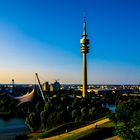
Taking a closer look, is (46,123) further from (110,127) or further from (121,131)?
(121,131)

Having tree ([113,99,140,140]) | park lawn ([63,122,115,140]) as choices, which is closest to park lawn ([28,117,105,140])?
park lawn ([63,122,115,140])

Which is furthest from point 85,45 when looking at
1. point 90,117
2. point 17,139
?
point 17,139

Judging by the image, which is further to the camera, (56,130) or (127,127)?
(56,130)

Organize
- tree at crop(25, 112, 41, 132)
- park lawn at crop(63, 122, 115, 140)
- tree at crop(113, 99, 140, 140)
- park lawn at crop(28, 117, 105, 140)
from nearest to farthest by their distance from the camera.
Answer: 1. tree at crop(113, 99, 140, 140)
2. park lawn at crop(63, 122, 115, 140)
3. park lawn at crop(28, 117, 105, 140)
4. tree at crop(25, 112, 41, 132)

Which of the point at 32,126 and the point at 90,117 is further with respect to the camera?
the point at 90,117

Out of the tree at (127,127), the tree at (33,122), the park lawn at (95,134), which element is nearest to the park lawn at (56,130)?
the park lawn at (95,134)

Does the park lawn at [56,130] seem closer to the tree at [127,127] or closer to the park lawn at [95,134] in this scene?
the park lawn at [95,134]

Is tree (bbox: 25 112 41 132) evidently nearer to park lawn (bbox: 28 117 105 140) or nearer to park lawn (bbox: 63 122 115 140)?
park lawn (bbox: 28 117 105 140)

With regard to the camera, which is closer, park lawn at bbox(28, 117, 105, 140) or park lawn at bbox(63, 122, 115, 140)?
park lawn at bbox(63, 122, 115, 140)

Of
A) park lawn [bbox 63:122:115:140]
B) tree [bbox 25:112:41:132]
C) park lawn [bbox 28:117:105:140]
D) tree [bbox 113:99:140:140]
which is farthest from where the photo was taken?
tree [bbox 25:112:41:132]

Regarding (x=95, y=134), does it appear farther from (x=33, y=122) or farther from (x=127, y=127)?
(x=33, y=122)

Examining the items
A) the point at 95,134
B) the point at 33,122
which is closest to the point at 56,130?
the point at 95,134
